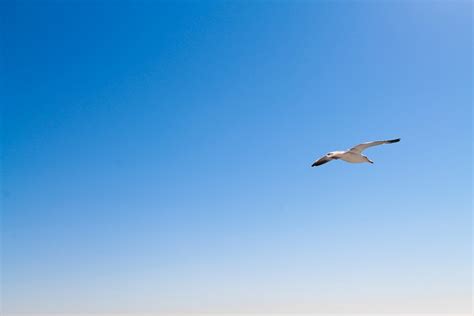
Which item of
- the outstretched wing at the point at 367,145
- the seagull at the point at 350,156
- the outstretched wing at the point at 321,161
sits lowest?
the outstretched wing at the point at 321,161

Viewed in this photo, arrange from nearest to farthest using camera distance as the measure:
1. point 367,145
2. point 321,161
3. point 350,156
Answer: point 367,145 → point 321,161 → point 350,156

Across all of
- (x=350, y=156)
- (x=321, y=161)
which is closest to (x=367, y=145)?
(x=350, y=156)

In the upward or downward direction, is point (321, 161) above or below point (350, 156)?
below

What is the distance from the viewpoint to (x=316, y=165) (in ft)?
135

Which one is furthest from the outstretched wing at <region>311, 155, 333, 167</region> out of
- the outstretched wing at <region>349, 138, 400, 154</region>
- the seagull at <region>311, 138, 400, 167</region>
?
the outstretched wing at <region>349, 138, 400, 154</region>

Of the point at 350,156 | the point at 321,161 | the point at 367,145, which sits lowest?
the point at 321,161

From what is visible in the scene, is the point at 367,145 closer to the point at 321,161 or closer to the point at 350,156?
the point at 350,156

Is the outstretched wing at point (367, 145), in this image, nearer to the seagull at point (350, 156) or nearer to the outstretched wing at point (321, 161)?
the seagull at point (350, 156)

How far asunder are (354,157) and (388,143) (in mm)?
3254

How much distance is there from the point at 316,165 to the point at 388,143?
5.07 meters

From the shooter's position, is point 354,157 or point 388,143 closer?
point 388,143

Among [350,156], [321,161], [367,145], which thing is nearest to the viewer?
[367,145]

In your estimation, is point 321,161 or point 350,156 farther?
point 350,156

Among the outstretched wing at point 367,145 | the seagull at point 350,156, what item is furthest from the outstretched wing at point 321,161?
the outstretched wing at point 367,145
